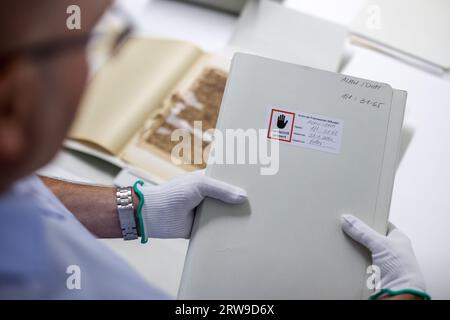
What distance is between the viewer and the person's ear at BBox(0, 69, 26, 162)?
1.25 ft

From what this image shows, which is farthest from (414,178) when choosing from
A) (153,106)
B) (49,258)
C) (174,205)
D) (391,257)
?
(49,258)

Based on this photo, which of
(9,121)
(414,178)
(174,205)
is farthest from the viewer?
(414,178)

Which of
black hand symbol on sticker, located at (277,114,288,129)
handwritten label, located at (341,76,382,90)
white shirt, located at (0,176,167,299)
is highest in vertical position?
handwritten label, located at (341,76,382,90)

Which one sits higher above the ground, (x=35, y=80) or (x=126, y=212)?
(x=35, y=80)

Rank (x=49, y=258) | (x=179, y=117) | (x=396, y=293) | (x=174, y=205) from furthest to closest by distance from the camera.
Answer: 1. (x=179, y=117)
2. (x=174, y=205)
3. (x=396, y=293)
4. (x=49, y=258)

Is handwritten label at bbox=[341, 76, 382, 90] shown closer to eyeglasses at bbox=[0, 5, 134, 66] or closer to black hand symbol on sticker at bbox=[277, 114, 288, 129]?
black hand symbol on sticker at bbox=[277, 114, 288, 129]

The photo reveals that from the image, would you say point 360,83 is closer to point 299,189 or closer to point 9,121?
point 299,189

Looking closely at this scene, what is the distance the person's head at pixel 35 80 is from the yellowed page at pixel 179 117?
60 cm

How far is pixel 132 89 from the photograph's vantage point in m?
1.15

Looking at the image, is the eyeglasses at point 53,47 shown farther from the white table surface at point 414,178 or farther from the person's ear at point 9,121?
Answer: the white table surface at point 414,178

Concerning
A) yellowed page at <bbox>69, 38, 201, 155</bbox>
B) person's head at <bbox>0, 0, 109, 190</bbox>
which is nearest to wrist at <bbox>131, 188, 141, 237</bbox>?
yellowed page at <bbox>69, 38, 201, 155</bbox>

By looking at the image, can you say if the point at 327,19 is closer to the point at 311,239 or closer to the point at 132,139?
the point at 132,139

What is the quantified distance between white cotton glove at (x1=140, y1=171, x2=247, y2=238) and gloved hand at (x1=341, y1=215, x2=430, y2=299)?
0.81 ft

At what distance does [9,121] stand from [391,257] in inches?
23.4
